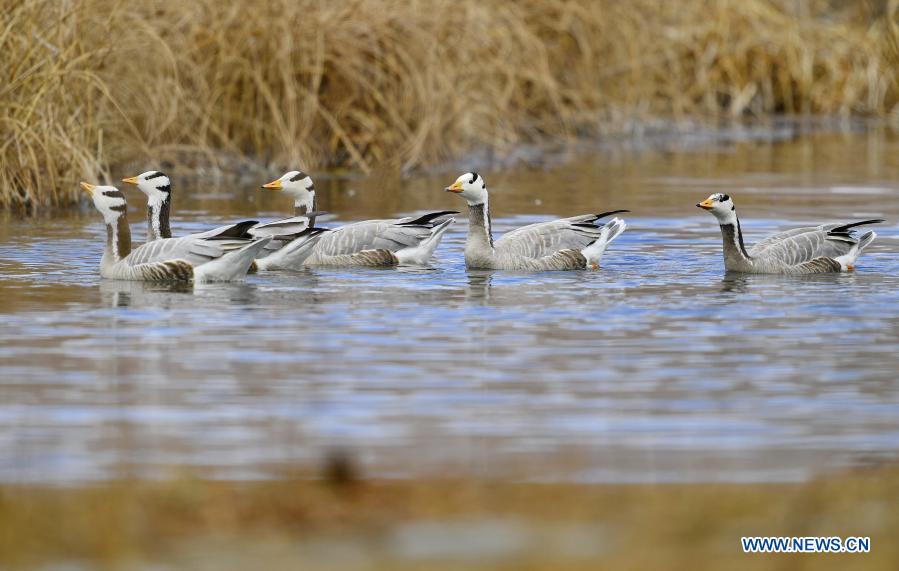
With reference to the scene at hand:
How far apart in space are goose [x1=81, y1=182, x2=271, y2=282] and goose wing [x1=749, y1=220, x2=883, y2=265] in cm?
382

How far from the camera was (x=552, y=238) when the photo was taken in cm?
1422

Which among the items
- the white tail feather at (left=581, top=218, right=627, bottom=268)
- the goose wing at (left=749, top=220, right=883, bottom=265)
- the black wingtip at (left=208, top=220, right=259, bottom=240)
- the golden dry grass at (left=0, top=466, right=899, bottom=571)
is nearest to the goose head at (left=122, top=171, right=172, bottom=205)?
the black wingtip at (left=208, top=220, right=259, bottom=240)

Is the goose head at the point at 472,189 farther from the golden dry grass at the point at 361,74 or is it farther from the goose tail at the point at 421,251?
the golden dry grass at the point at 361,74

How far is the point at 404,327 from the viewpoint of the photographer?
10719mm

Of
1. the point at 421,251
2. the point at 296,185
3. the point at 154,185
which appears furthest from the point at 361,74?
the point at 154,185

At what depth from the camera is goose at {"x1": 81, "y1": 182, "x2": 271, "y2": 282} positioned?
13.0 meters

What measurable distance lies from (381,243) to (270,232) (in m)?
1.57

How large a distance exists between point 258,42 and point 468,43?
2955 millimetres

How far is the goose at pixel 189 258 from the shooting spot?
513 inches

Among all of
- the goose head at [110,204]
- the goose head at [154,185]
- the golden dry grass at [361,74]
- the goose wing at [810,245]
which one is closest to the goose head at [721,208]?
the goose wing at [810,245]

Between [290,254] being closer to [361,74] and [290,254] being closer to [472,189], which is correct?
[472,189]

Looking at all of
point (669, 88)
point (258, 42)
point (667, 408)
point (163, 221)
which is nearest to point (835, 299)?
point (667, 408)

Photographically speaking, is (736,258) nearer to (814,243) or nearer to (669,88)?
(814,243)

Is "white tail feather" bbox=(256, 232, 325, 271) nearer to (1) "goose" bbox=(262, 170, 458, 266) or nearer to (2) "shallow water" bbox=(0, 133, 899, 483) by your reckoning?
(2) "shallow water" bbox=(0, 133, 899, 483)
